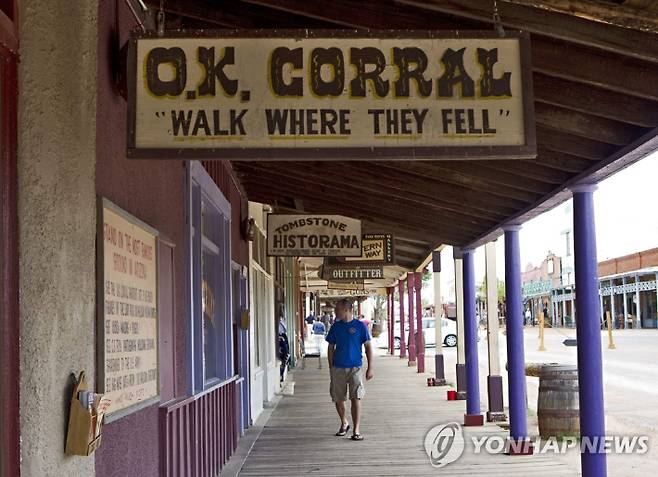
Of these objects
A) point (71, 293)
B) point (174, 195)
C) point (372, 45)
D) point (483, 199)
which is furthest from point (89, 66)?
point (483, 199)

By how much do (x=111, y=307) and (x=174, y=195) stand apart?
194 centimetres

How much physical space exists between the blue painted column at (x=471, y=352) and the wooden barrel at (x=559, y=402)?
1352 millimetres

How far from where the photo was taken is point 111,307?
12.2 ft

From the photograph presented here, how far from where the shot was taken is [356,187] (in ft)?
30.5

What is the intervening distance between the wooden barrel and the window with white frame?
143 inches

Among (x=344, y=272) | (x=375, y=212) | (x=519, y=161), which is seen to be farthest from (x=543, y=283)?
(x=519, y=161)

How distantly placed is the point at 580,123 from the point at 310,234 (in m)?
5.66

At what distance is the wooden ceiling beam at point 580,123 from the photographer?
5.33 m

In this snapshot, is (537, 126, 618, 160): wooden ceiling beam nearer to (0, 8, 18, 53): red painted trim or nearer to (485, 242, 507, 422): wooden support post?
(0, 8, 18, 53): red painted trim

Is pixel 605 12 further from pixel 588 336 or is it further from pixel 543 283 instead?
pixel 543 283

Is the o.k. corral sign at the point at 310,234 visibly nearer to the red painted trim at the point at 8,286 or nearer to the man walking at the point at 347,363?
the man walking at the point at 347,363

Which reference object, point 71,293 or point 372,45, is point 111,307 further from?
point 372,45

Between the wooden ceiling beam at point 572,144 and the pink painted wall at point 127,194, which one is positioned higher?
the wooden ceiling beam at point 572,144

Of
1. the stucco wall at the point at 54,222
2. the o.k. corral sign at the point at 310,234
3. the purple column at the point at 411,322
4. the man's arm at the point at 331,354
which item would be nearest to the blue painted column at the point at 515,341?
the man's arm at the point at 331,354
